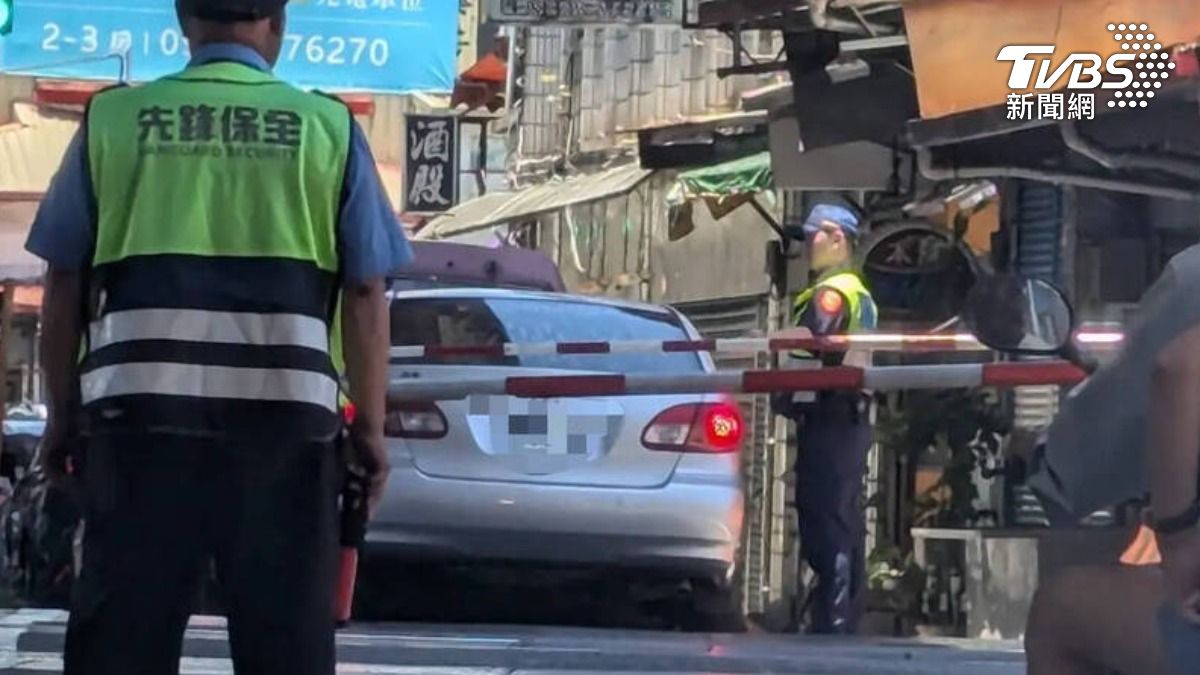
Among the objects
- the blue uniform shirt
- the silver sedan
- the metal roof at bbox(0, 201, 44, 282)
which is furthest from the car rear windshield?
the metal roof at bbox(0, 201, 44, 282)

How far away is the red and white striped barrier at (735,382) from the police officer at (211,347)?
16.3 feet

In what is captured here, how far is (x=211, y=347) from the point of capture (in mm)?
4629

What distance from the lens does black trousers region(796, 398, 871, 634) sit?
10.7 meters

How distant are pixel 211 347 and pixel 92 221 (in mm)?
343

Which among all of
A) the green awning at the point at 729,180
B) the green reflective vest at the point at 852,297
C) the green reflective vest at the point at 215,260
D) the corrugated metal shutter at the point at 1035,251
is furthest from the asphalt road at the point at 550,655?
the green awning at the point at 729,180

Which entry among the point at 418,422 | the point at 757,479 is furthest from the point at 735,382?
the point at 757,479

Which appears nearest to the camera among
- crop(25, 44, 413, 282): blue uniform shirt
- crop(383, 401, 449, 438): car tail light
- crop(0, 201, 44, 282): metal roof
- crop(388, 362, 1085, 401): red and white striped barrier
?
crop(25, 44, 413, 282): blue uniform shirt

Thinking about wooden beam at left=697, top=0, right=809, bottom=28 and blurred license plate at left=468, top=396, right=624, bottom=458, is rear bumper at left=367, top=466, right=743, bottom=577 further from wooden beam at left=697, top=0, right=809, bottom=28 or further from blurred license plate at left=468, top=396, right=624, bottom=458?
wooden beam at left=697, top=0, right=809, bottom=28

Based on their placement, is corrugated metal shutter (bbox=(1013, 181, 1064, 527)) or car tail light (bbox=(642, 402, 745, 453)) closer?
car tail light (bbox=(642, 402, 745, 453))

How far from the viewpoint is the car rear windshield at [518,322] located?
36.4 feet

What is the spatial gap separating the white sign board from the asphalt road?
329 inches

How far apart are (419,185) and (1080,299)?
1311cm

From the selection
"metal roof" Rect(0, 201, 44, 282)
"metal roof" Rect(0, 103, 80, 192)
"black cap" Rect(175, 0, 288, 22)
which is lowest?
"black cap" Rect(175, 0, 288, 22)

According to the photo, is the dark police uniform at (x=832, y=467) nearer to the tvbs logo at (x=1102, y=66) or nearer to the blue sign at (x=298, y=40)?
the tvbs logo at (x=1102, y=66)
